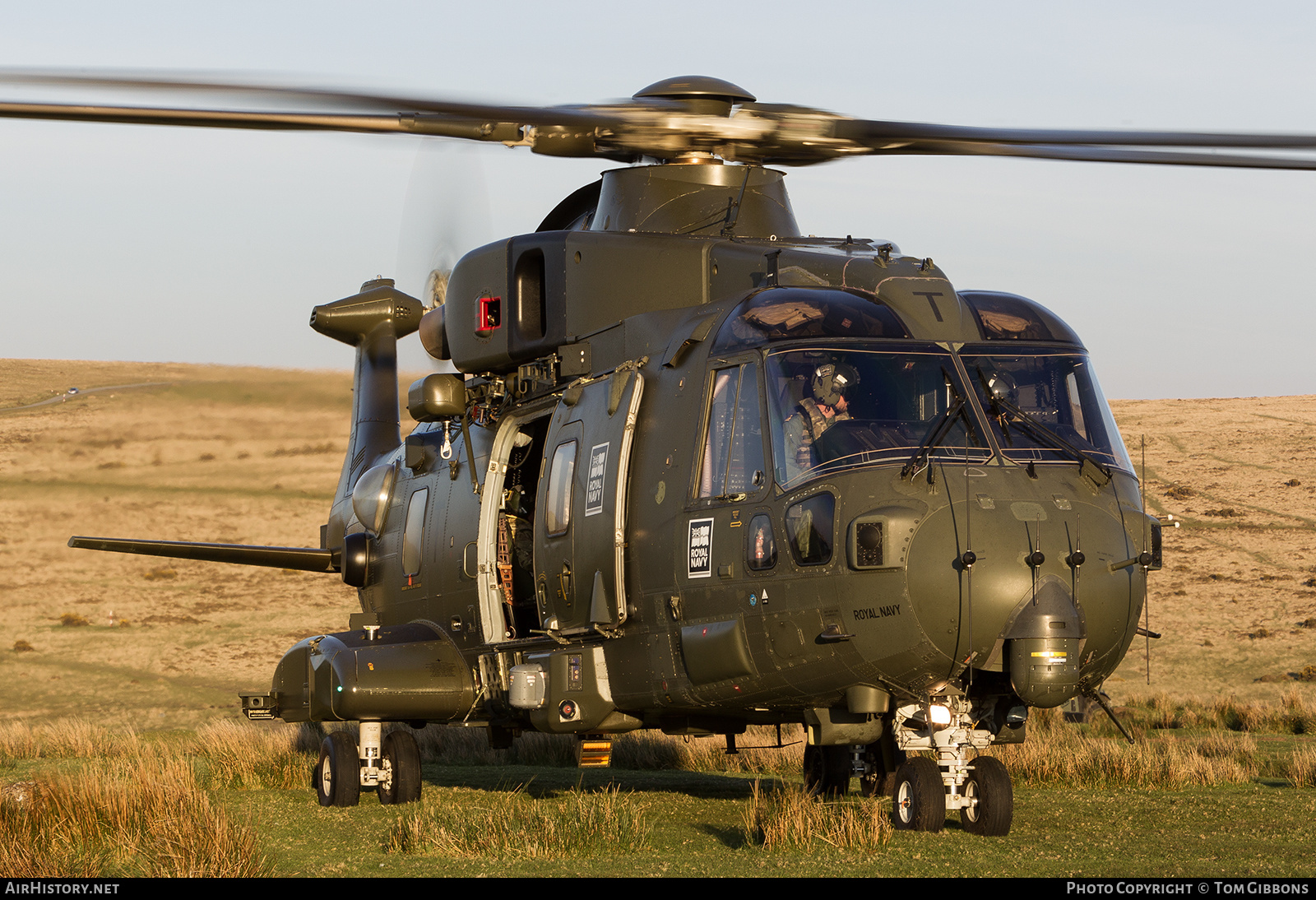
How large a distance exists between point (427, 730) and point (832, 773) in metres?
12.3

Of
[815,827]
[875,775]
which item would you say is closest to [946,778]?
[815,827]

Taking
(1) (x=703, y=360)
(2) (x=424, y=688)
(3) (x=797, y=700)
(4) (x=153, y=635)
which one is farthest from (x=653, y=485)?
(4) (x=153, y=635)

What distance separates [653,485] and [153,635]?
29.8 meters

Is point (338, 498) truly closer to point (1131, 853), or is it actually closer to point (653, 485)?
point (653, 485)

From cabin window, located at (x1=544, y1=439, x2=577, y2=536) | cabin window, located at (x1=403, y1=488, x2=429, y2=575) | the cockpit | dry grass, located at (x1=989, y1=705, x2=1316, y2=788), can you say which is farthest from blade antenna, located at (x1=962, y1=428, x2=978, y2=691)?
cabin window, located at (x1=403, y1=488, x2=429, y2=575)

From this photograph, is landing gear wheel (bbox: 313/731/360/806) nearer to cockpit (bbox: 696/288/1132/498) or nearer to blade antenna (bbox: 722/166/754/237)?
cockpit (bbox: 696/288/1132/498)

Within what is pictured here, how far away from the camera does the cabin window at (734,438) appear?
995 cm

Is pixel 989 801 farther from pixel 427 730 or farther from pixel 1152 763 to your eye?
pixel 427 730

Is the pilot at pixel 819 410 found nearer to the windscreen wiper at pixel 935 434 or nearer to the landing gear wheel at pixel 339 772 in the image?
the windscreen wiper at pixel 935 434

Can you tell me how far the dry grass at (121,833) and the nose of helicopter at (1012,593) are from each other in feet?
14.6

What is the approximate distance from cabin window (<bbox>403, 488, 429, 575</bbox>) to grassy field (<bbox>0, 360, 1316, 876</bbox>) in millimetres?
2360

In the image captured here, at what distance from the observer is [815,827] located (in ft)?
32.6

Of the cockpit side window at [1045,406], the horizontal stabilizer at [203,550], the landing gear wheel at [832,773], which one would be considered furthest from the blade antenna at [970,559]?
the horizontal stabilizer at [203,550]
